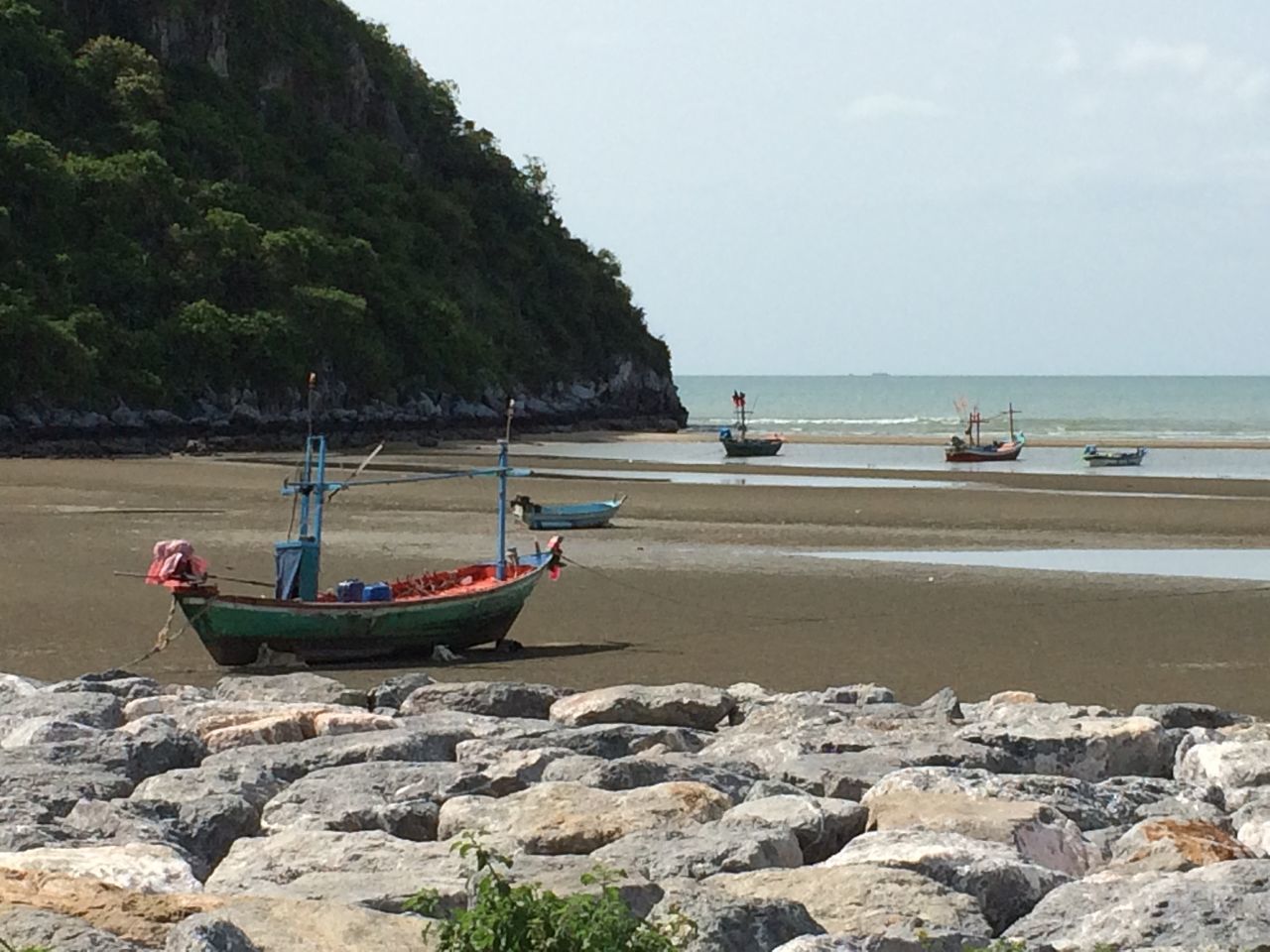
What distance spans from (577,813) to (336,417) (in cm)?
6285

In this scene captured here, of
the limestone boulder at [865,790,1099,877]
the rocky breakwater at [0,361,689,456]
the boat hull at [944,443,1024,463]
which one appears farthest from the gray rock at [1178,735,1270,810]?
the rocky breakwater at [0,361,689,456]

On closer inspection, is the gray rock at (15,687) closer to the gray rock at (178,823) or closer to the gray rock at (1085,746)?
the gray rock at (178,823)

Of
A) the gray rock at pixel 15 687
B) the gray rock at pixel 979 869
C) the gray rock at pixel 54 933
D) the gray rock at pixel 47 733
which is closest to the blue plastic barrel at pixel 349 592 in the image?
the gray rock at pixel 15 687

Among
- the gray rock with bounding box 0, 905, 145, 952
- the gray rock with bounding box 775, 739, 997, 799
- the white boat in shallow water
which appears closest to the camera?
the gray rock with bounding box 0, 905, 145, 952

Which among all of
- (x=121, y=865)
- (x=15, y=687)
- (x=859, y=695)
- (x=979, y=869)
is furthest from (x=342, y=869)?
(x=859, y=695)

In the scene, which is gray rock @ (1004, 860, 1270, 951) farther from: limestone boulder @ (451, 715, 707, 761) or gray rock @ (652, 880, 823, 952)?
limestone boulder @ (451, 715, 707, 761)

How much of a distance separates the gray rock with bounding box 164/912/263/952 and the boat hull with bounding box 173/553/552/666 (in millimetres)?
10813

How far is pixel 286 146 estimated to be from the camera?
266 ft

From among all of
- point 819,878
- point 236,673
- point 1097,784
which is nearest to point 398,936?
point 819,878

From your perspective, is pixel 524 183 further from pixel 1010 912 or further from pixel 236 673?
pixel 1010 912

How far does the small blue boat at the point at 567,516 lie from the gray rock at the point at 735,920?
23.1 m

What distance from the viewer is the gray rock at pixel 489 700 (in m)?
12.7

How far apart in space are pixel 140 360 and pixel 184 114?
16.2 metres

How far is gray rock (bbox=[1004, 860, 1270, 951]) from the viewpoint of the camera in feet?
20.7
